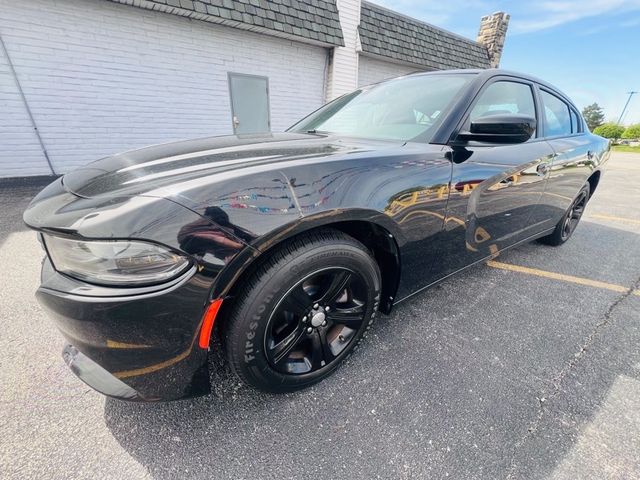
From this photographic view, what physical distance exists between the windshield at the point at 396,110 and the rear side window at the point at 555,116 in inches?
45.7

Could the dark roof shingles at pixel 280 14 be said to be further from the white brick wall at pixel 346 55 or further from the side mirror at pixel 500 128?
the side mirror at pixel 500 128

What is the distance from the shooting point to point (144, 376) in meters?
1.11

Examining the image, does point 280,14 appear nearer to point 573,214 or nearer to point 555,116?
point 555,116

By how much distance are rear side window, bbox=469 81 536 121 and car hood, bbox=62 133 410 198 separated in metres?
0.73

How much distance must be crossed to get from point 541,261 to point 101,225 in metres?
3.66

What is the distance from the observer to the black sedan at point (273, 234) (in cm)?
100

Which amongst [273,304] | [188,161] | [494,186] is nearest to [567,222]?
[494,186]

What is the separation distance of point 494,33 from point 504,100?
12527 mm

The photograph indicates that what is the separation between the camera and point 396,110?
2057mm

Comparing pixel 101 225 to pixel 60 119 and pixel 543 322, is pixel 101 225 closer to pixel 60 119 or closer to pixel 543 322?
pixel 543 322

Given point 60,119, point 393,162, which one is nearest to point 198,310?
point 393,162

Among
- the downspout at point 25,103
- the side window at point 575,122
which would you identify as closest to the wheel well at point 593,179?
the side window at point 575,122

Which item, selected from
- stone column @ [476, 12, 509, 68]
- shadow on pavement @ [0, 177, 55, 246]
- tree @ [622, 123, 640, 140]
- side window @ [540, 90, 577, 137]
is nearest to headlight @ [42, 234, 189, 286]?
side window @ [540, 90, 577, 137]

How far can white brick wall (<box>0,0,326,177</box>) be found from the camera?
15.6 feet
